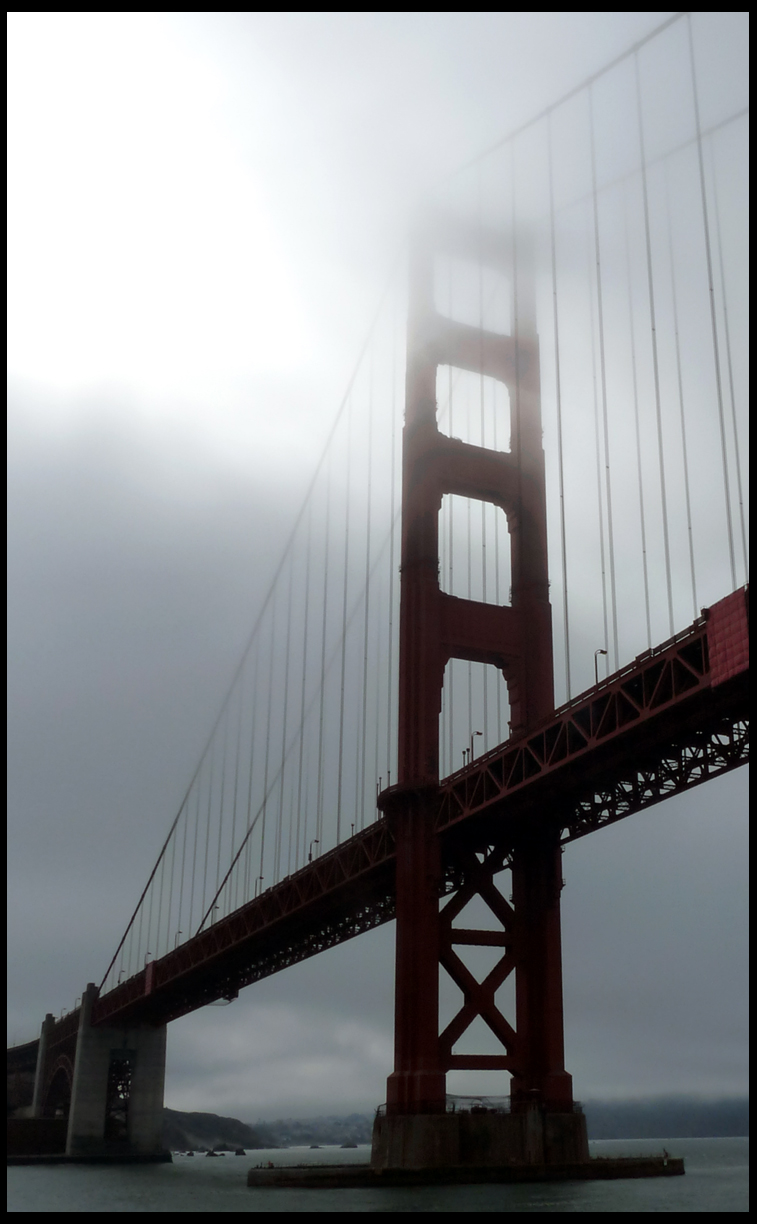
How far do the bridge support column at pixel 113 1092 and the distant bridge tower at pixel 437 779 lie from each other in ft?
178

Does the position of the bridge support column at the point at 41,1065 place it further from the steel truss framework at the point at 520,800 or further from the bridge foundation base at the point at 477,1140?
the bridge foundation base at the point at 477,1140

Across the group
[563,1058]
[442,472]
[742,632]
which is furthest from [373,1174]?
[442,472]

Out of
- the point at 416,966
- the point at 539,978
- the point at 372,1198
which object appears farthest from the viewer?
the point at 539,978

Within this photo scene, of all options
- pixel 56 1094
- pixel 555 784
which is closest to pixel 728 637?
pixel 555 784

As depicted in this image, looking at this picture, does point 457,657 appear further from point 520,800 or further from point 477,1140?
point 477,1140

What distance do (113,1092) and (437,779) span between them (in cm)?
6073

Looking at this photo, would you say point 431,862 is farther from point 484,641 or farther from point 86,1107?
point 86,1107

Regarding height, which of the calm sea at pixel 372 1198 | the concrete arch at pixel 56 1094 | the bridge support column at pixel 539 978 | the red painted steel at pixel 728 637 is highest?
the red painted steel at pixel 728 637

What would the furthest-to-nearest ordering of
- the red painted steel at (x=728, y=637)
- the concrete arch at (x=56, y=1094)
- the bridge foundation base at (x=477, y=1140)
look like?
the concrete arch at (x=56, y=1094)
the bridge foundation base at (x=477, y=1140)
the red painted steel at (x=728, y=637)

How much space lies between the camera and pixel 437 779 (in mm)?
42062

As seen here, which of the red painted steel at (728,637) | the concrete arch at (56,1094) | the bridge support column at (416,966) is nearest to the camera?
the red painted steel at (728,637)

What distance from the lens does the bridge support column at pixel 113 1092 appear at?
287 ft

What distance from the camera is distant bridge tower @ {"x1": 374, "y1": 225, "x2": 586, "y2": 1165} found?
130 feet

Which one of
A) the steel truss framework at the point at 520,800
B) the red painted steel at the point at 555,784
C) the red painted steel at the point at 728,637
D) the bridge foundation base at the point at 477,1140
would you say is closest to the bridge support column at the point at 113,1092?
the steel truss framework at the point at 520,800
